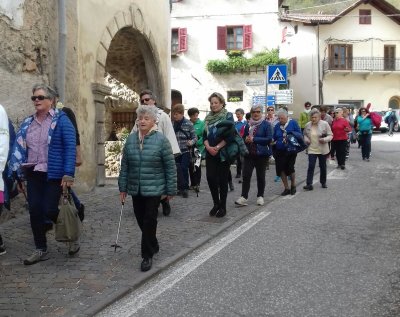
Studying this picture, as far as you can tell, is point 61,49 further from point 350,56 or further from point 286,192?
point 350,56

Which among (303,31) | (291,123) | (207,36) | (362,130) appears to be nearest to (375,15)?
(303,31)

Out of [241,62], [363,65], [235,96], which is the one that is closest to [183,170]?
[241,62]

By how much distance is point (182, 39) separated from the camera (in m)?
32.5

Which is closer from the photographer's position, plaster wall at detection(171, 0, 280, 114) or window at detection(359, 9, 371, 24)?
plaster wall at detection(171, 0, 280, 114)

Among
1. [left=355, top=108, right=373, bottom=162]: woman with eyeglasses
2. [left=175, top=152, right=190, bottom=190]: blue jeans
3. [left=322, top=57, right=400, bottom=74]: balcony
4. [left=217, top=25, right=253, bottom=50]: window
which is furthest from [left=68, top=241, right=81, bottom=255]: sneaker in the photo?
[left=322, top=57, right=400, bottom=74]: balcony

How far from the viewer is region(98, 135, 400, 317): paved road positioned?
164 inches

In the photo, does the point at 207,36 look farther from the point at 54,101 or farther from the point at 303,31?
the point at 54,101

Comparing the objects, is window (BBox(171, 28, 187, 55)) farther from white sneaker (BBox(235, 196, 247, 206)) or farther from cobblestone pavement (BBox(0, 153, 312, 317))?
white sneaker (BBox(235, 196, 247, 206))

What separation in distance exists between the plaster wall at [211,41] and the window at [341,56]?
36.1ft

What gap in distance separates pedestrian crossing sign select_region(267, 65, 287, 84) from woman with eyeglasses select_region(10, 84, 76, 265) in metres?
10.4

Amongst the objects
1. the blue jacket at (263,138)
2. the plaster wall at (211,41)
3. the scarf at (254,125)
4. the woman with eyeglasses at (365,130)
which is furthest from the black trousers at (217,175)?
the plaster wall at (211,41)

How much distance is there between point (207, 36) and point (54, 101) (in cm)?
2774

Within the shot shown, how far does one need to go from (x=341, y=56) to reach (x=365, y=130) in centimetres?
2663

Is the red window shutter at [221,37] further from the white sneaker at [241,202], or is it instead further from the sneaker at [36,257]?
the sneaker at [36,257]
